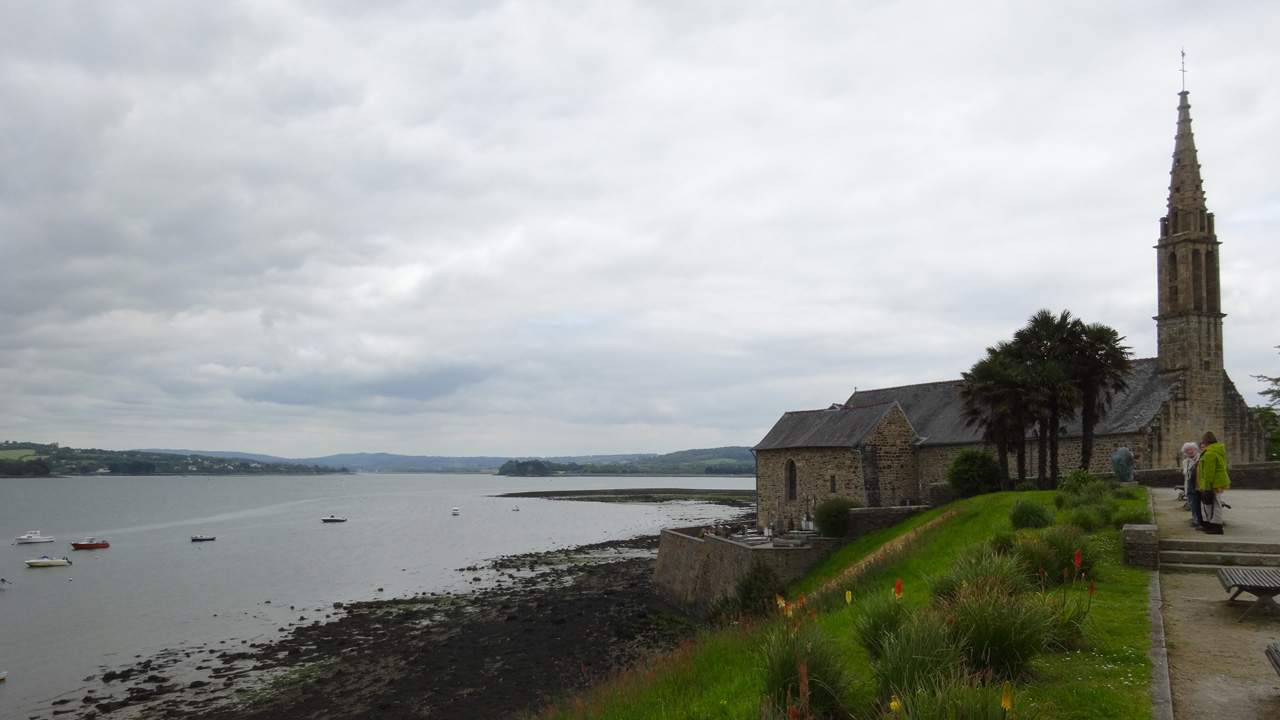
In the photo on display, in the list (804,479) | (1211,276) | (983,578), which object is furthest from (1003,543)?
(1211,276)

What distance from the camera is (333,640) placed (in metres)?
28.6

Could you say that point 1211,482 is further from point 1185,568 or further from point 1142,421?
point 1142,421

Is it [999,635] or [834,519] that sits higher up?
[999,635]

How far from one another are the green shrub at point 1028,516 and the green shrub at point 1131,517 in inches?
44.3

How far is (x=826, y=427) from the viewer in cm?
4025

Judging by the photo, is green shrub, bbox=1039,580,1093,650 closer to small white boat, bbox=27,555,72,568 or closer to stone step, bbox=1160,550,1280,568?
stone step, bbox=1160,550,1280,568

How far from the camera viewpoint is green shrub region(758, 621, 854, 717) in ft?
24.1

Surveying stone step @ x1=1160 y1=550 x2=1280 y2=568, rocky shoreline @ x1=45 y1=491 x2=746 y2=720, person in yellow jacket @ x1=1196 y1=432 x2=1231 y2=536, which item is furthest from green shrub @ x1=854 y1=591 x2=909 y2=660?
rocky shoreline @ x1=45 y1=491 x2=746 y2=720

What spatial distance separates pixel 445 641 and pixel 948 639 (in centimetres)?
2387

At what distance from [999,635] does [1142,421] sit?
2987 centimetres

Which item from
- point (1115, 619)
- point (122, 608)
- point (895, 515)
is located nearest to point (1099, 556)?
point (1115, 619)

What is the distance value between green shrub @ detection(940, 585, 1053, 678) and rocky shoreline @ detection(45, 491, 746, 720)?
9691 mm

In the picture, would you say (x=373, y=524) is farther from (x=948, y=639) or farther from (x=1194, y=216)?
(x=948, y=639)

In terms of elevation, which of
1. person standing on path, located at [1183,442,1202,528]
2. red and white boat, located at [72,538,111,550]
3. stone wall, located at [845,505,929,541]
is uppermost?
person standing on path, located at [1183,442,1202,528]
